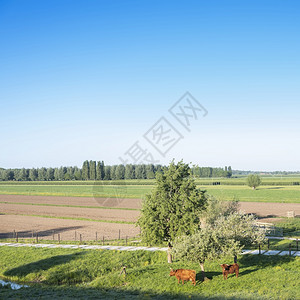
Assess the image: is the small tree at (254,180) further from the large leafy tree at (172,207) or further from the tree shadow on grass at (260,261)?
the large leafy tree at (172,207)

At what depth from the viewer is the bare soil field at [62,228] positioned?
43.8 meters

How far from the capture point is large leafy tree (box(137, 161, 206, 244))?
28.2m

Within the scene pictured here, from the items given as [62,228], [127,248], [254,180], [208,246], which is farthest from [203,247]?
[254,180]

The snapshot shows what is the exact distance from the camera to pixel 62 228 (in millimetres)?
49562

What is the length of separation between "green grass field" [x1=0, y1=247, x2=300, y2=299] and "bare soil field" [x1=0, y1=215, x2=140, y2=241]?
848 centimetres

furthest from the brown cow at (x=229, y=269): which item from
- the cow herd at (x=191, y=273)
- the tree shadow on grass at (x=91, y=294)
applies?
the tree shadow on grass at (x=91, y=294)

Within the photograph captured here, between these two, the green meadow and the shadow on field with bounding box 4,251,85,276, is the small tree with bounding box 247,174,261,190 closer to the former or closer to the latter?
the green meadow

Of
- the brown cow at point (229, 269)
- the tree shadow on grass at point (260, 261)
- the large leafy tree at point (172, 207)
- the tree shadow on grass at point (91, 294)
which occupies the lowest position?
the tree shadow on grass at point (91, 294)

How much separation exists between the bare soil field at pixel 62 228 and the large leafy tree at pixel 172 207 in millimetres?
10644

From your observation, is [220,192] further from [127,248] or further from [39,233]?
[127,248]

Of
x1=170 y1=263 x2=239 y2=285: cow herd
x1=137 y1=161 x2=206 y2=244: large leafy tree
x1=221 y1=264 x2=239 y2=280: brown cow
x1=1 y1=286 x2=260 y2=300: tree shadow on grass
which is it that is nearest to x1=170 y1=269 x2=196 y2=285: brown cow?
x1=170 y1=263 x2=239 y2=285: cow herd

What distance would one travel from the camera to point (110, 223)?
2120 inches

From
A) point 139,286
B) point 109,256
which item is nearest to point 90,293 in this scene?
point 139,286

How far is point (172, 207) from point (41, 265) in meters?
13.1
